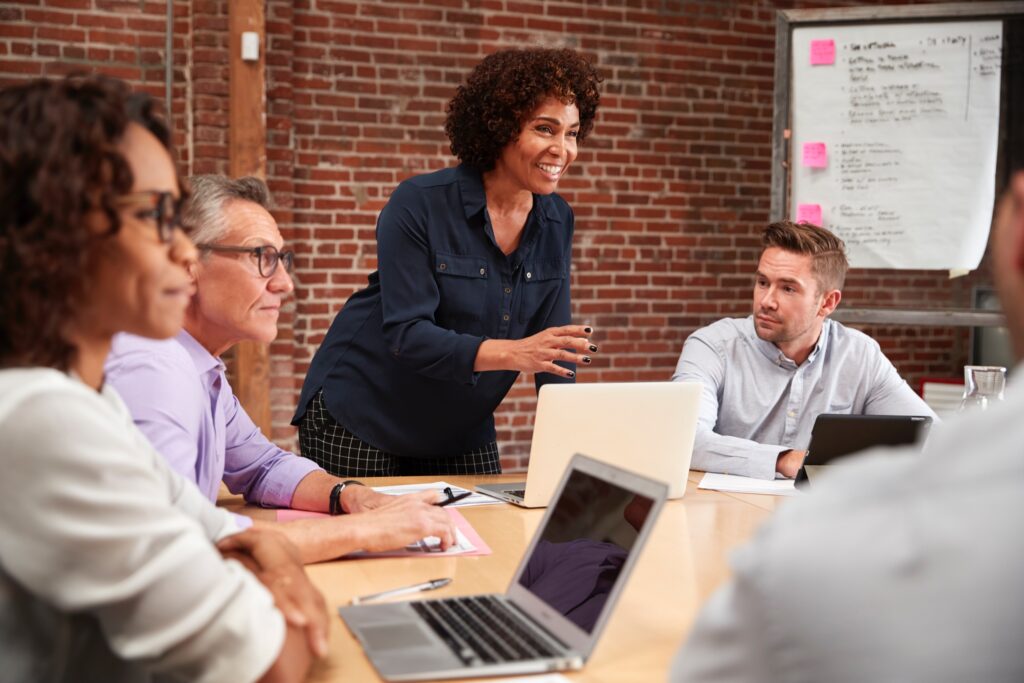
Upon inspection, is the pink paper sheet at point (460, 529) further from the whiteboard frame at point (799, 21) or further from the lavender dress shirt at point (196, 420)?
the whiteboard frame at point (799, 21)

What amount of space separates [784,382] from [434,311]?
41.4 inches

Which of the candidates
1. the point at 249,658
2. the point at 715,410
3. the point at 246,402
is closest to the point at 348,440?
the point at 715,410

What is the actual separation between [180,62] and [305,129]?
2.03 ft

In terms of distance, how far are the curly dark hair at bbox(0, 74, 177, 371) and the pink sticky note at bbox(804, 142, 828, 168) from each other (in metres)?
3.48

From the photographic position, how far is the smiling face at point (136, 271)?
971mm

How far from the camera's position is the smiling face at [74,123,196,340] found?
0.97m

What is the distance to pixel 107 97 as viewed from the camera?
987 mm

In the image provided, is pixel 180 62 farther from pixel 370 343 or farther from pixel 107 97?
pixel 107 97

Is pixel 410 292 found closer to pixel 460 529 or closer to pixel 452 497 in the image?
pixel 452 497

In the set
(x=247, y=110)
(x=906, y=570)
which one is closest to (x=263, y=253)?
(x=906, y=570)

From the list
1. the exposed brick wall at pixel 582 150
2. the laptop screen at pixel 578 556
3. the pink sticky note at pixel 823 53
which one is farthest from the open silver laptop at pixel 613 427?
the pink sticky note at pixel 823 53

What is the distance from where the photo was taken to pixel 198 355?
1.79 m

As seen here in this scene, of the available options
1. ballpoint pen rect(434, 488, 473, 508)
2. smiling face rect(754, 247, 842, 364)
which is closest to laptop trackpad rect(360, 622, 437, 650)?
ballpoint pen rect(434, 488, 473, 508)

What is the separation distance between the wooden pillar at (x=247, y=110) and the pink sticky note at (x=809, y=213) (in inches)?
92.1
